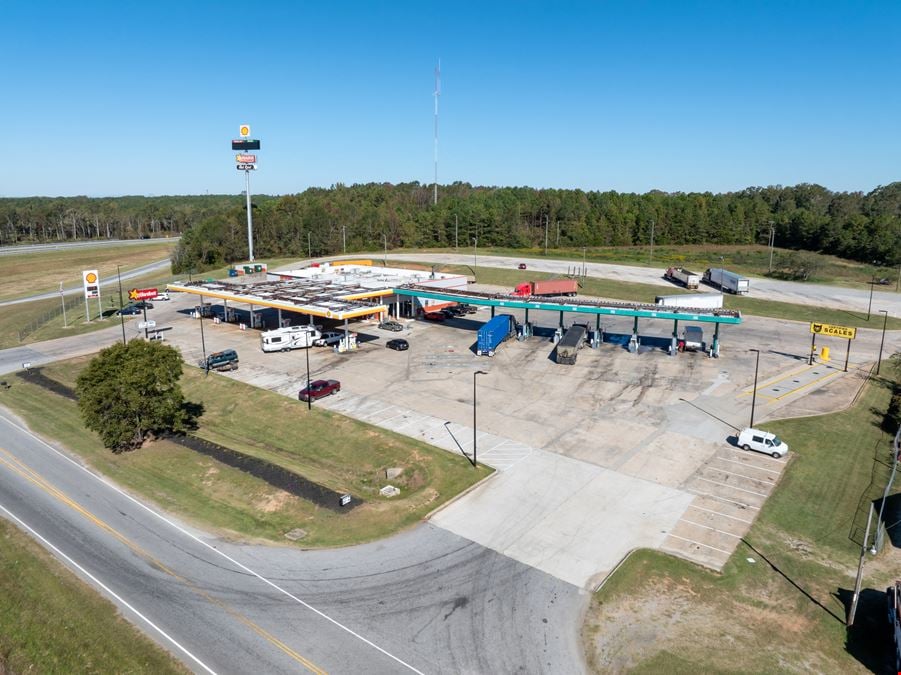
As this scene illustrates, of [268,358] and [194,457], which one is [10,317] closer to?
[268,358]

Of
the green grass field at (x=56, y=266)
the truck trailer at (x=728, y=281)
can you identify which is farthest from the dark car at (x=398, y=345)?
the green grass field at (x=56, y=266)

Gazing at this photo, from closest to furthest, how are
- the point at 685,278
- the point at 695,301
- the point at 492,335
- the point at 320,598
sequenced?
the point at 320,598
the point at 492,335
the point at 695,301
the point at 685,278

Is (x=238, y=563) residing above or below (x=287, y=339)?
below

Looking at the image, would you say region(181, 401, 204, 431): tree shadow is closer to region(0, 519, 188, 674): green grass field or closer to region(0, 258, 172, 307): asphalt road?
region(0, 519, 188, 674): green grass field

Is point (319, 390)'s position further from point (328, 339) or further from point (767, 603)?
point (767, 603)

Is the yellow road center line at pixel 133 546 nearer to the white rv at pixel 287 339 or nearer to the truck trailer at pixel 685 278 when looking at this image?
the white rv at pixel 287 339

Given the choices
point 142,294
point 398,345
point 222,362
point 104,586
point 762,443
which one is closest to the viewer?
point 104,586

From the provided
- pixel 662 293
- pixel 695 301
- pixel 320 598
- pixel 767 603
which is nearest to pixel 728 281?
pixel 662 293
